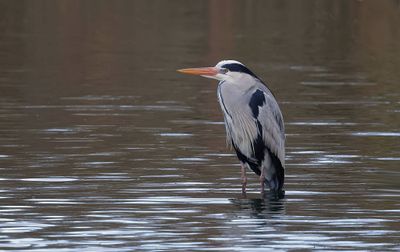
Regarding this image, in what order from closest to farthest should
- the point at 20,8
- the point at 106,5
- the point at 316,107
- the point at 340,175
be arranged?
the point at 340,175
the point at 316,107
the point at 20,8
the point at 106,5

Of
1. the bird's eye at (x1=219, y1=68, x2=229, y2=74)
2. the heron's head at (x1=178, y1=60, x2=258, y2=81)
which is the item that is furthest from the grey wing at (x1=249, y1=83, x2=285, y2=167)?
the bird's eye at (x1=219, y1=68, x2=229, y2=74)

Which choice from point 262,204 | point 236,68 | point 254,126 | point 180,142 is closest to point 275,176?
point 254,126

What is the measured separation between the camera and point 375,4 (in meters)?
39.7

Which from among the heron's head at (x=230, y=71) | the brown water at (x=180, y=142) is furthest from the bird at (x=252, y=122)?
the brown water at (x=180, y=142)

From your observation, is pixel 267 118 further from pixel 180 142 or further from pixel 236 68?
pixel 180 142

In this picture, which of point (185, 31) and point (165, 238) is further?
point (185, 31)

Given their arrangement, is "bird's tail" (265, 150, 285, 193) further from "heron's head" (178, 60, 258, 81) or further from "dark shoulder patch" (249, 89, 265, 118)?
"heron's head" (178, 60, 258, 81)

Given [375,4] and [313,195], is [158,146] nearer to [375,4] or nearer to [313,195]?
[313,195]

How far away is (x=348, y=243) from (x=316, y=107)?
9.24m

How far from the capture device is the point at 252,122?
1303 cm

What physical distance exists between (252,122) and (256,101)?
20 centimetres

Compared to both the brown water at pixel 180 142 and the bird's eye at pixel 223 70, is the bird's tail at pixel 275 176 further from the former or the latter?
the bird's eye at pixel 223 70

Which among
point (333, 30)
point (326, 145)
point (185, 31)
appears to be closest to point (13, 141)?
point (326, 145)

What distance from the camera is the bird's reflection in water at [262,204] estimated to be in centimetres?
1180
